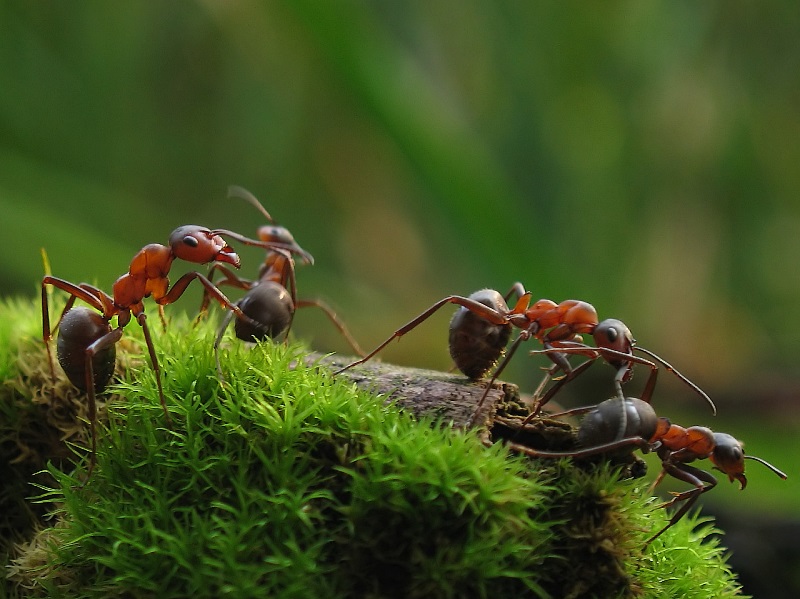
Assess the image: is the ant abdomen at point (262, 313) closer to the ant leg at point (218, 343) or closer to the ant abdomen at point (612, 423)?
the ant leg at point (218, 343)

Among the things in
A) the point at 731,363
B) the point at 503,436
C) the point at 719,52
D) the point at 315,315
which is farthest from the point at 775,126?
the point at 503,436

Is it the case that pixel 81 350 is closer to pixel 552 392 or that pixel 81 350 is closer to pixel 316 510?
pixel 316 510

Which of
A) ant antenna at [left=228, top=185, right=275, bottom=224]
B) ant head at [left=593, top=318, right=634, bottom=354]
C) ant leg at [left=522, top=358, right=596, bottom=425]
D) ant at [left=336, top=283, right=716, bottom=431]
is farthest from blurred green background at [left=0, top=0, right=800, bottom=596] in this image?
ant leg at [left=522, top=358, right=596, bottom=425]

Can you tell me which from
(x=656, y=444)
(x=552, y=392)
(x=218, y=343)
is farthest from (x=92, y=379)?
(x=656, y=444)

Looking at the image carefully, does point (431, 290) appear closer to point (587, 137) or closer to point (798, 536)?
point (587, 137)

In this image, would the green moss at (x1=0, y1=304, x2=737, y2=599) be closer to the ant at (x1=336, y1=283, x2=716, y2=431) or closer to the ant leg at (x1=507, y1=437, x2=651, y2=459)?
the ant leg at (x1=507, y1=437, x2=651, y2=459)
